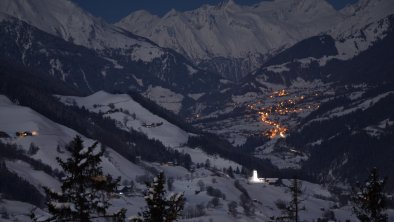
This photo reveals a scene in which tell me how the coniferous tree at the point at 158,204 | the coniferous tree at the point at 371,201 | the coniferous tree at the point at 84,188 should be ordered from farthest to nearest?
the coniferous tree at the point at 371,201 < the coniferous tree at the point at 158,204 < the coniferous tree at the point at 84,188

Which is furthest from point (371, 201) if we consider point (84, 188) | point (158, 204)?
point (84, 188)

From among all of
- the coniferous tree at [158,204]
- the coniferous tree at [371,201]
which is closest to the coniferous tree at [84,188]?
the coniferous tree at [158,204]

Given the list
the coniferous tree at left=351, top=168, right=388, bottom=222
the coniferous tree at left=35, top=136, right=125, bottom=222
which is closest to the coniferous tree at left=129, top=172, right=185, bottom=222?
the coniferous tree at left=35, top=136, right=125, bottom=222

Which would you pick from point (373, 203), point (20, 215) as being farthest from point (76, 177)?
point (20, 215)

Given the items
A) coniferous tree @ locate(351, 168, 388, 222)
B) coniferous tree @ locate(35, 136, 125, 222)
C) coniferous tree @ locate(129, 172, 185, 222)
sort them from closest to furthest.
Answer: coniferous tree @ locate(35, 136, 125, 222) < coniferous tree @ locate(129, 172, 185, 222) < coniferous tree @ locate(351, 168, 388, 222)

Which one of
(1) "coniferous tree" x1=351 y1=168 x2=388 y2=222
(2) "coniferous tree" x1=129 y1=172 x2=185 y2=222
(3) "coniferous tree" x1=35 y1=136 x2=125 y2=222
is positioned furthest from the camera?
(1) "coniferous tree" x1=351 y1=168 x2=388 y2=222

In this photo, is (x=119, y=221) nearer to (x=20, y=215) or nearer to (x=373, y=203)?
(x=373, y=203)

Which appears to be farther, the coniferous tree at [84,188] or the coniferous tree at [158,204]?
the coniferous tree at [158,204]

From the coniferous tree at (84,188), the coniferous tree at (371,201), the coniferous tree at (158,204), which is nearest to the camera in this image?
the coniferous tree at (84,188)

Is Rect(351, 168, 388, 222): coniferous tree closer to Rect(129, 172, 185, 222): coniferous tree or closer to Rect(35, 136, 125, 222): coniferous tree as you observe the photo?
Rect(129, 172, 185, 222): coniferous tree

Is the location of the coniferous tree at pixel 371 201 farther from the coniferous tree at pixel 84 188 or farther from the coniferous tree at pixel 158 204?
the coniferous tree at pixel 84 188
